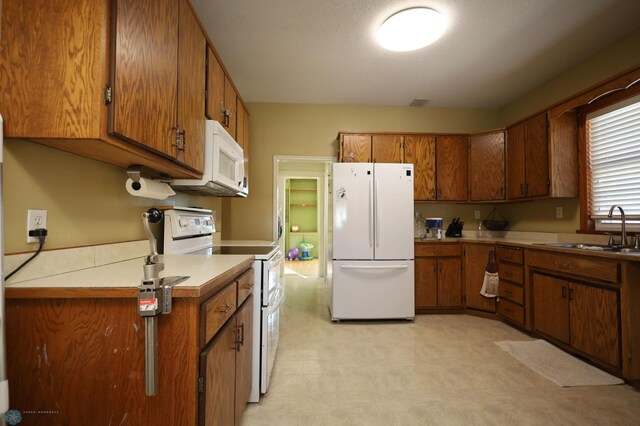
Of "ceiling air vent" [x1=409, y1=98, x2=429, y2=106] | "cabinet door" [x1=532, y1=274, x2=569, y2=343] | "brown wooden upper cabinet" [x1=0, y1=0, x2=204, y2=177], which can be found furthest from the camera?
"ceiling air vent" [x1=409, y1=98, x2=429, y2=106]

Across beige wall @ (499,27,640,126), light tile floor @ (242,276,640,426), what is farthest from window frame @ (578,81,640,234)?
light tile floor @ (242,276,640,426)

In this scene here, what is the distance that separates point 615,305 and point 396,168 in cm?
199

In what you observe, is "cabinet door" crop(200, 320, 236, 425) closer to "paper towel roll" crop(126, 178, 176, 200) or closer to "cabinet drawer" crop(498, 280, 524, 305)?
"paper towel roll" crop(126, 178, 176, 200)

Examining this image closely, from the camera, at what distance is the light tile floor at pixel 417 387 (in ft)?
5.08

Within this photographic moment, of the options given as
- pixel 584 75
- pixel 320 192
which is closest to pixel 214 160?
pixel 584 75

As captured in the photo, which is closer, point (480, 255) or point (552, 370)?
point (552, 370)

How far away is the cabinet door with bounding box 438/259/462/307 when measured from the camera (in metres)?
3.20

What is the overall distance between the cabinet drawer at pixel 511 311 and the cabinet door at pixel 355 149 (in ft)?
7.14

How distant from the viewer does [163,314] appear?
2.74 feet

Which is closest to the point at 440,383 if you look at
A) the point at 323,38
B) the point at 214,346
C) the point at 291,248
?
the point at 214,346

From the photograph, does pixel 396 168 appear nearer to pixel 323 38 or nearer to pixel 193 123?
pixel 323 38

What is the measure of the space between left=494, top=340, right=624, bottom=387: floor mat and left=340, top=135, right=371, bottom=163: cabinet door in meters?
2.37

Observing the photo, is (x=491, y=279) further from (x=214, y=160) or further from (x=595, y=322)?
(x=214, y=160)

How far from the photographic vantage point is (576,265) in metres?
2.14
